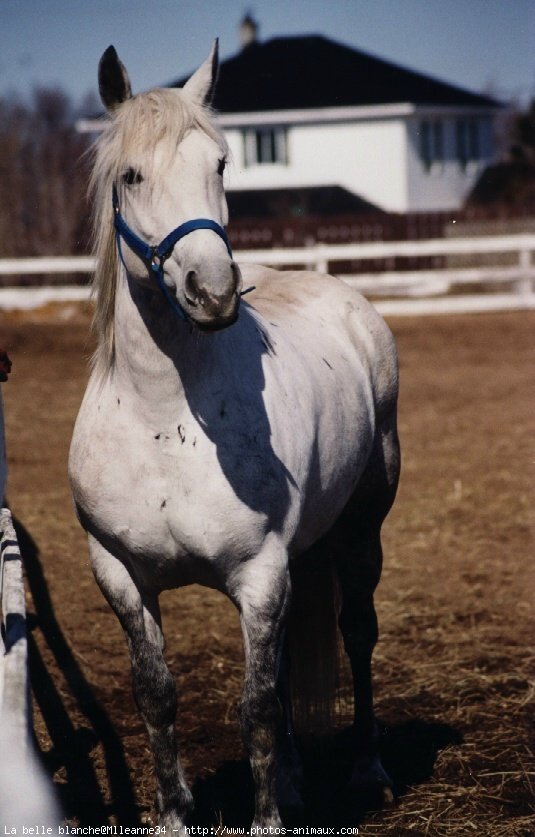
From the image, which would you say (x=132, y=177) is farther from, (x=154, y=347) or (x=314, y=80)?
(x=314, y=80)

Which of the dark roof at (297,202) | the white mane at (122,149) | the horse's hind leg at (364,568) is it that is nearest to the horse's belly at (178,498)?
the white mane at (122,149)

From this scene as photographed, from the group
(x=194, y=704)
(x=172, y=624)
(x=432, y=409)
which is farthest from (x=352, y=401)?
(x=432, y=409)

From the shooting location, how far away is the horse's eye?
9.02ft

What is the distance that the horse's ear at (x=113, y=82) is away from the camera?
9.24 feet

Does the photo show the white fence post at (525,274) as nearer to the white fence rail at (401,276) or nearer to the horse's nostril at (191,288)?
the white fence rail at (401,276)

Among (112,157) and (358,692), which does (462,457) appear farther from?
(112,157)

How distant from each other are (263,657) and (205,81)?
1610 mm

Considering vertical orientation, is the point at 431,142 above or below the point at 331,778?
below

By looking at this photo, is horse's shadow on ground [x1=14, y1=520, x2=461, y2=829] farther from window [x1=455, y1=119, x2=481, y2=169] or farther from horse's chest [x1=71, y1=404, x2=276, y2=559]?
window [x1=455, y1=119, x2=481, y2=169]

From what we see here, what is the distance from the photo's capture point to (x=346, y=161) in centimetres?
3903

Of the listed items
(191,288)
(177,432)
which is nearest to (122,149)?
(191,288)

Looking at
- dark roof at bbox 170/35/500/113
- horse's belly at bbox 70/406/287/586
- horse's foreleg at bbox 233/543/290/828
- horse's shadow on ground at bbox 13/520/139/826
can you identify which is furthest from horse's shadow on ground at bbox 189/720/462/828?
dark roof at bbox 170/35/500/113

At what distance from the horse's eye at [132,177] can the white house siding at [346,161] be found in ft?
119

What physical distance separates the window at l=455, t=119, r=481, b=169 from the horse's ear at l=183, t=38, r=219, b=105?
1662 inches
